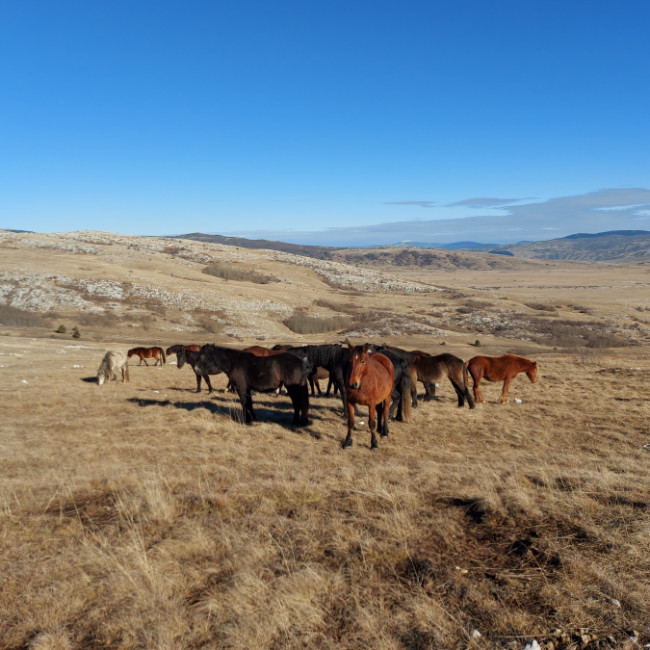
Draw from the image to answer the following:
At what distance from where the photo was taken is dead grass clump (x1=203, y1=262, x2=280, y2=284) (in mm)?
93500

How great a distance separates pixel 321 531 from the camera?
18.4 ft

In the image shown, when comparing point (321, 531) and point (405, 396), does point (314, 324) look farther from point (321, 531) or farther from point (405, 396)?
point (321, 531)

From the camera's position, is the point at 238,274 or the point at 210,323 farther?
the point at 238,274

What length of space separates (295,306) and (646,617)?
6391 cm

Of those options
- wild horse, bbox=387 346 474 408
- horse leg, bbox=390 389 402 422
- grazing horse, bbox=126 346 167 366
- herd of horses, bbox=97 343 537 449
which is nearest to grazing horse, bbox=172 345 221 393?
herd of horses, bbox=97 343 537 449

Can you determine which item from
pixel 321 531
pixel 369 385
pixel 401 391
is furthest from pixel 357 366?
pixel 321 531

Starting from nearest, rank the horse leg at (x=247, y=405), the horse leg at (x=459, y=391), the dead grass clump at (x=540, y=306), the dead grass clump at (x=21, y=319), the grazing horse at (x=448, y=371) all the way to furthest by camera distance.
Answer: the horse leg at (x=247, y=405)
the grazing horse at (x=448, y=371)
the horse leg at (x=459, y=391)
the dead grass clump at (x=21, y=319)
the dead grass clump at (x=540, y=306)

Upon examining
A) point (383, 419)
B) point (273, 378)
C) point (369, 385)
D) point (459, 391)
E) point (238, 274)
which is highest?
point (238, 274)

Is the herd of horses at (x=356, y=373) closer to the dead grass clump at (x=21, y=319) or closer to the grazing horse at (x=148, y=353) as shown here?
the grazing horse at (x=148, y=353)

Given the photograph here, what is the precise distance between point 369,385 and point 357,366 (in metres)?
0.89

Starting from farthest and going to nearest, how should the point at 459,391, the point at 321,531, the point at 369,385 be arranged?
the point at 459,391 → the point at 369,385 → the point at 321,531

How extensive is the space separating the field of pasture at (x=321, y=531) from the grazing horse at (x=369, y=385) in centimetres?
57

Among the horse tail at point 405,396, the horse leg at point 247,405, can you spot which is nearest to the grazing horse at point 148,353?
the horse leg at point 247,405

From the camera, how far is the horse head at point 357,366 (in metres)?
9.24
